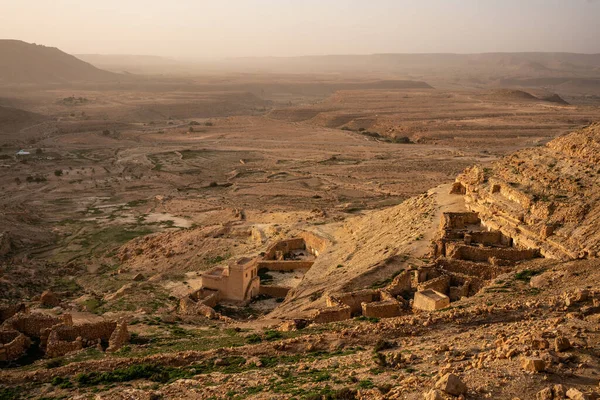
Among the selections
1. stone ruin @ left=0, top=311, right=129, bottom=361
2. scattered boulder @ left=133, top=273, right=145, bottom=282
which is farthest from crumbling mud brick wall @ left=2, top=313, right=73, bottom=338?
scattered boulder @ left=133, top=273, right=145, bottom=282

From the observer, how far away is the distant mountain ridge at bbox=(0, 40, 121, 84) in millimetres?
135250

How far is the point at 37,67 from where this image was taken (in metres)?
142

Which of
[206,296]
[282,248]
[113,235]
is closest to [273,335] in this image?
[206,296]

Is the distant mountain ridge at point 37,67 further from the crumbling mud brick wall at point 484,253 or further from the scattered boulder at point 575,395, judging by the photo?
the scattered boulder at point 575,395

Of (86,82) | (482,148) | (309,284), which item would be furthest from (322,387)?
(86,82)

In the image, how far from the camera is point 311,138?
246ft

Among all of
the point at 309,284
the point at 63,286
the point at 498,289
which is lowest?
the point at 63,286

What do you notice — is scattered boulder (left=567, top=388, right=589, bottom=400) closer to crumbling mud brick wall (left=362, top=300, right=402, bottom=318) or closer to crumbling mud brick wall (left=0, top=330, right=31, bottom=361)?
crumbling mud brick wall (left=362, top=300, right=402, bottom=318)

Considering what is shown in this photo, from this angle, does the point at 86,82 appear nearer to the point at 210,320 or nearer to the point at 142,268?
the point at 142,268

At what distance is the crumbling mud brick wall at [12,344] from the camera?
14641 mm

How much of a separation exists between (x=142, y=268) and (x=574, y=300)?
1981cm

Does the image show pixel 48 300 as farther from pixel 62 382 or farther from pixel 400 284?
pixel 400 284

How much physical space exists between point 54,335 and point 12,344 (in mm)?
985

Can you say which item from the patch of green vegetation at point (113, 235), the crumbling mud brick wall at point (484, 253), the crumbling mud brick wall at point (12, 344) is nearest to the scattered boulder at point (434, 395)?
the crumbling mud brick wall at point (484, 253)
